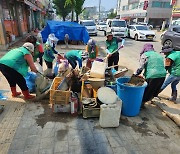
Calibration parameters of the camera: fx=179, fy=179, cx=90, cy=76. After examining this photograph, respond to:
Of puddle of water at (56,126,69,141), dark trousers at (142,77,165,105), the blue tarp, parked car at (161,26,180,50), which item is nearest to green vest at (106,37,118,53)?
dark trousers at (142,77,165,105)

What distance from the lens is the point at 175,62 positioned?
169 inches

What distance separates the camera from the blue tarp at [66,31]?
13.6 meters

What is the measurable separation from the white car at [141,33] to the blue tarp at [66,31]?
21.0 feet

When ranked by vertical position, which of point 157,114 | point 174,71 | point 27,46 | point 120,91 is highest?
point 27,46

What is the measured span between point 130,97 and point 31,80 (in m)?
2.72

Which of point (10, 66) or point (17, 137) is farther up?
point (10, 66)

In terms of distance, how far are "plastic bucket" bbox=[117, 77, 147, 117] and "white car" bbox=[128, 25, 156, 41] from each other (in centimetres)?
1471

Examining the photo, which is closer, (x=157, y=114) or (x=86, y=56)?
(x=157, y=114)

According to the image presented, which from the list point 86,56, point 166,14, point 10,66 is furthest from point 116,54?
point 166,14

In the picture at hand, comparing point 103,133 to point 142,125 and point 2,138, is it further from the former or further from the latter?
point 2,138

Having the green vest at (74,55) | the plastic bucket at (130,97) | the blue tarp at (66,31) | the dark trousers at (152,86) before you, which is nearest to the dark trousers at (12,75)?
the green vest at (74,55)

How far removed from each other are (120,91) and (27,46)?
2370mm

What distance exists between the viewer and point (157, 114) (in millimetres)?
4270

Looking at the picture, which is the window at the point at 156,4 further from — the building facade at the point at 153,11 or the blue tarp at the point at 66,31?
the blue tarp at the point at 66,31
